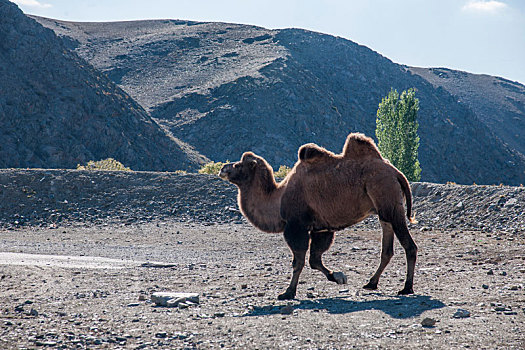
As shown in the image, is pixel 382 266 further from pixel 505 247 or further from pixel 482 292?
pixel 505 247

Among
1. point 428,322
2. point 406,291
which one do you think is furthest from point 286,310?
point 406,291

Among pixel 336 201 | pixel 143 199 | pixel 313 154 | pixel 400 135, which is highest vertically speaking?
pixel 400 135

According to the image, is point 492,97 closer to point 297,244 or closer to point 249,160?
point 249,160

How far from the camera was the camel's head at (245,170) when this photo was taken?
9375 millimetres

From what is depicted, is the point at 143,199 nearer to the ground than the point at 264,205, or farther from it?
nearer to the ground

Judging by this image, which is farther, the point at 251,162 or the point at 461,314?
the point at 251,162

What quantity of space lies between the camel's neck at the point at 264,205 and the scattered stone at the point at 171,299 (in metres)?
1.81

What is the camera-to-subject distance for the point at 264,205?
29.3 ft

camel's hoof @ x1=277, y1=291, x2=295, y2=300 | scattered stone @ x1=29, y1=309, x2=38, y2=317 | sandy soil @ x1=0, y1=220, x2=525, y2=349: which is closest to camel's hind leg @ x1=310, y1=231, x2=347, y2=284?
sandy soil @ x1=0, y1=220, x2=525, y2=349

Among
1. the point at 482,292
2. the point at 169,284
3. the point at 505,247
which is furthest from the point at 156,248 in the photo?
the point at 482,292

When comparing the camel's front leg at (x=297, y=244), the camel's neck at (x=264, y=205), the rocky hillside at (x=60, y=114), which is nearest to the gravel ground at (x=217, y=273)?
the camel's front leg at (x=297, y=244)

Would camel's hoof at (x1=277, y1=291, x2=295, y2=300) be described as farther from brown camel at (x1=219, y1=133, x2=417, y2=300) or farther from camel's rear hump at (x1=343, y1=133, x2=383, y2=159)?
camel's rear hump at (x1=343, y1=133, x2=383, y2=159)

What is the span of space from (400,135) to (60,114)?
2805 cm

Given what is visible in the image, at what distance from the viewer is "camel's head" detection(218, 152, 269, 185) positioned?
938 cm
